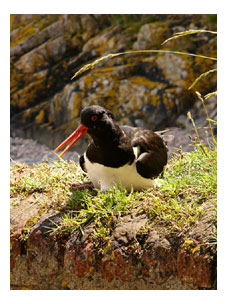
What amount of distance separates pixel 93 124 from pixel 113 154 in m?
0.27

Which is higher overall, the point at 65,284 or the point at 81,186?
the point at 81,186

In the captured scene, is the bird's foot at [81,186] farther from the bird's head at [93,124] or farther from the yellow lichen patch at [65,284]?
the yellow lichen patch at [65,284]

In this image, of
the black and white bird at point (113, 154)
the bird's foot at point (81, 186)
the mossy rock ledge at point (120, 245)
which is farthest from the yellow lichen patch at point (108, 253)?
the bird's foot at point (81, 186)

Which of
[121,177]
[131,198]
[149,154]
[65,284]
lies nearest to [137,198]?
[131,198]

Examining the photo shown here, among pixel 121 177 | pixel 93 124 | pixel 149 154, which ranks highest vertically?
pixel 93 124

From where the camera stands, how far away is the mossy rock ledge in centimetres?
A: 229

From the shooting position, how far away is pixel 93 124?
111 inches

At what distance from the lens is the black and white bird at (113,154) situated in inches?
111

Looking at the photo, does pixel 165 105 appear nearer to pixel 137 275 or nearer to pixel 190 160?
pixel 190 160

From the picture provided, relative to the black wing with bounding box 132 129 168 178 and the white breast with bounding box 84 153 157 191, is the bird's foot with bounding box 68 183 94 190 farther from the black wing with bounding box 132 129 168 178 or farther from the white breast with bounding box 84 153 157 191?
the black wing with bounding box 132 129 168 178

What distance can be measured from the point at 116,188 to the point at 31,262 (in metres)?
0.79

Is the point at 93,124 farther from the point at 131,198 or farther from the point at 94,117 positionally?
the point at 131,198

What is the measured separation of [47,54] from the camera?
760cm

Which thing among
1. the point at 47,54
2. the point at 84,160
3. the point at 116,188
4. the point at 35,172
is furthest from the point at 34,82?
the point at 116,188
